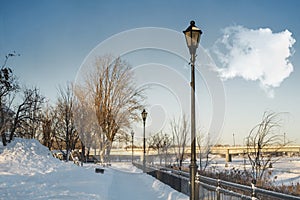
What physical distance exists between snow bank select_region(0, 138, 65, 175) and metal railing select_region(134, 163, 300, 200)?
7.11 meters

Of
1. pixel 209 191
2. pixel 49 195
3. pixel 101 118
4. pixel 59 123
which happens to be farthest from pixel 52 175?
pixel 59 123

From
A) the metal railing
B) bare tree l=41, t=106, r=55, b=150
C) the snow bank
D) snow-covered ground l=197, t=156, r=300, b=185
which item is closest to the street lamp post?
the metal railing

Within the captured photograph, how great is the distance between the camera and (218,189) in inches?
349

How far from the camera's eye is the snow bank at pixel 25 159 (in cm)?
1844

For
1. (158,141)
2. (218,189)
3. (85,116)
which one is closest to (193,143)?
(218,189)

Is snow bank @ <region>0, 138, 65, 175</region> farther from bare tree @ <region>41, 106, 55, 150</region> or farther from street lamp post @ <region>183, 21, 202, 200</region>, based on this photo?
bare tree @ <region>41, 106, 55, 150</region>

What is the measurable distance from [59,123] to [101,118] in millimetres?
14904

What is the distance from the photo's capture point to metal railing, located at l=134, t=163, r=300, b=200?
6348 mm

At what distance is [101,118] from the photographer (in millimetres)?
36125

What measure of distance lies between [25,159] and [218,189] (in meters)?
15.0

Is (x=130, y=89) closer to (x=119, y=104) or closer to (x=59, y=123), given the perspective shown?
(x=119, y=104)

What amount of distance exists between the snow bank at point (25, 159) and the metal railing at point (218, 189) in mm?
7106

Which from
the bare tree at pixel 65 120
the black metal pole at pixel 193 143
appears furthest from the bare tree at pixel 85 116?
the black metal pole at pixel 193 143

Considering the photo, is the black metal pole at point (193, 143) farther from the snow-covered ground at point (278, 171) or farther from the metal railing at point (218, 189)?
the snow-covered ground at point (278, 171)
